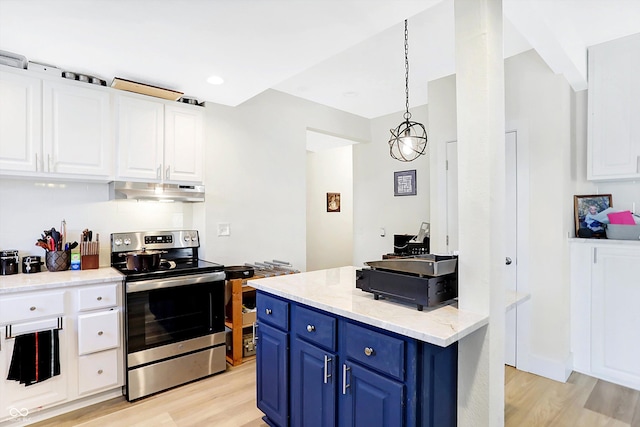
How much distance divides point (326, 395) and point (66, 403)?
1914 millimetres

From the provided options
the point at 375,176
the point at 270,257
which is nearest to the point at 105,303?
the point at 270,257

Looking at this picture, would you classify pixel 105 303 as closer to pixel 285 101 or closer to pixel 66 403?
pixel 66 403

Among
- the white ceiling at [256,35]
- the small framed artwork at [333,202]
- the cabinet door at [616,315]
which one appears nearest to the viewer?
the white ceiling at [256,35]

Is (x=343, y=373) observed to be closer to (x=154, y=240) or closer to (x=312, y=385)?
(x=312, y=385)

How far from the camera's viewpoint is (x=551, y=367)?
2785 mm

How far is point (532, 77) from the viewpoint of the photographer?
9.50 ft

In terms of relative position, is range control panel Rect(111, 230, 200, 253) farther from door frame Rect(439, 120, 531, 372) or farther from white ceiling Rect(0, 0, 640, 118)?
door frame Rect(439, 120, 531, 372)

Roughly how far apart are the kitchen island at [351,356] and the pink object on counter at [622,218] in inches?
85.7

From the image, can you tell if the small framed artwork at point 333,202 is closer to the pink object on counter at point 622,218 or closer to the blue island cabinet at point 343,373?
the pink object on counter at point 622,218

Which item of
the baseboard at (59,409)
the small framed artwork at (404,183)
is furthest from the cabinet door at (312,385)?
the small framed artwork at (404,183)

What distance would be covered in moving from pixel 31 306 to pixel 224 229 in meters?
1.58

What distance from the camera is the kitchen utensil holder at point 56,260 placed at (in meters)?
2.51

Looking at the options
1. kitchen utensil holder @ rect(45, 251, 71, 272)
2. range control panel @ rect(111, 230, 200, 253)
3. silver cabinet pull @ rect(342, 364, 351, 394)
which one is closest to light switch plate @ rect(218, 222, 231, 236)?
range control panel @ rect(111, 230, 200, 253)

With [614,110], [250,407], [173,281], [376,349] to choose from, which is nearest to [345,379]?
[376,349]
